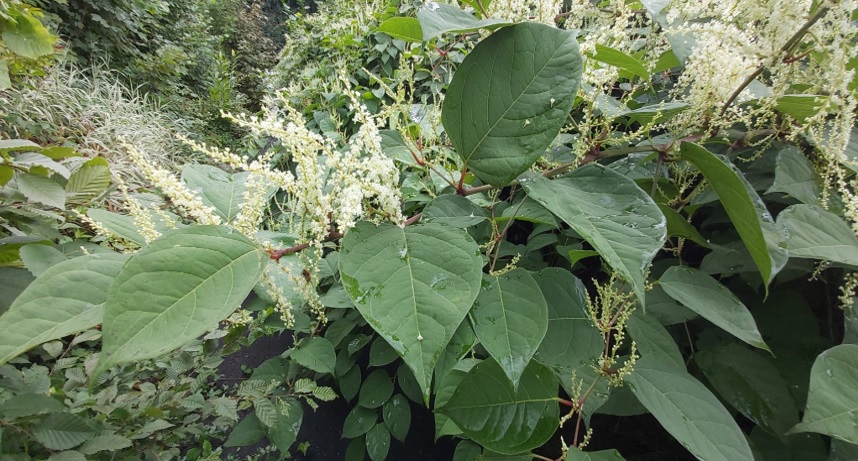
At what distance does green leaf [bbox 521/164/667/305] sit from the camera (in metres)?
0.44

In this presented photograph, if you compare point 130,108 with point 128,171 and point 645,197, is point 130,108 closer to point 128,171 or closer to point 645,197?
point 128,171

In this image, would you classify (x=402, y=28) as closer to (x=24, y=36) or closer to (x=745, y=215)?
(x=745, y=215)

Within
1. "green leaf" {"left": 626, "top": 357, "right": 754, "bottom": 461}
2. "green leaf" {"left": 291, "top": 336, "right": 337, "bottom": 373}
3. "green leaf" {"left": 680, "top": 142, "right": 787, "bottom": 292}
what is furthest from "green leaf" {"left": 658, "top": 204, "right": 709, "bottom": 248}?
"green leaf" {"left": 291, "top": 336, "right": 337, "bottom": 373}

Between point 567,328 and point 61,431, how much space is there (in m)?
1.03

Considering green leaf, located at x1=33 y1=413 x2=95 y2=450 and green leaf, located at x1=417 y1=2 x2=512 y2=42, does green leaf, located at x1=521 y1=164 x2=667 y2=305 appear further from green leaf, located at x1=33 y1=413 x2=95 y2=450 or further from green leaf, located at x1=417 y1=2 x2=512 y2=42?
green leaf, located at x1=33 y1=413 x2=95 y2=450

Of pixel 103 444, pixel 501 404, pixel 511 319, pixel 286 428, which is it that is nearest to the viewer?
pixel 511 319

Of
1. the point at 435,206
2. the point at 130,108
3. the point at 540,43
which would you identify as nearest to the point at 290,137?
the point at 435,206

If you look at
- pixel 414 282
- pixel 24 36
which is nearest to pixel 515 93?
pixel 414 282

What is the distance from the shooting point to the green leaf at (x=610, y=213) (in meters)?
0.44

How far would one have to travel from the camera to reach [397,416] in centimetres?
120

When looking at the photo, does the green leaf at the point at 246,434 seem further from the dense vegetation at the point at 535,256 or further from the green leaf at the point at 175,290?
the green leaf at the point at 175,290

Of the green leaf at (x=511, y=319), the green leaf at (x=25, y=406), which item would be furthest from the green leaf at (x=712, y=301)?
the green leaf at (x=25, y=406)

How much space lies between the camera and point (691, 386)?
0.60 meters

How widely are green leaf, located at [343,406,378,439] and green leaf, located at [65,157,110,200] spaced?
97 cm
